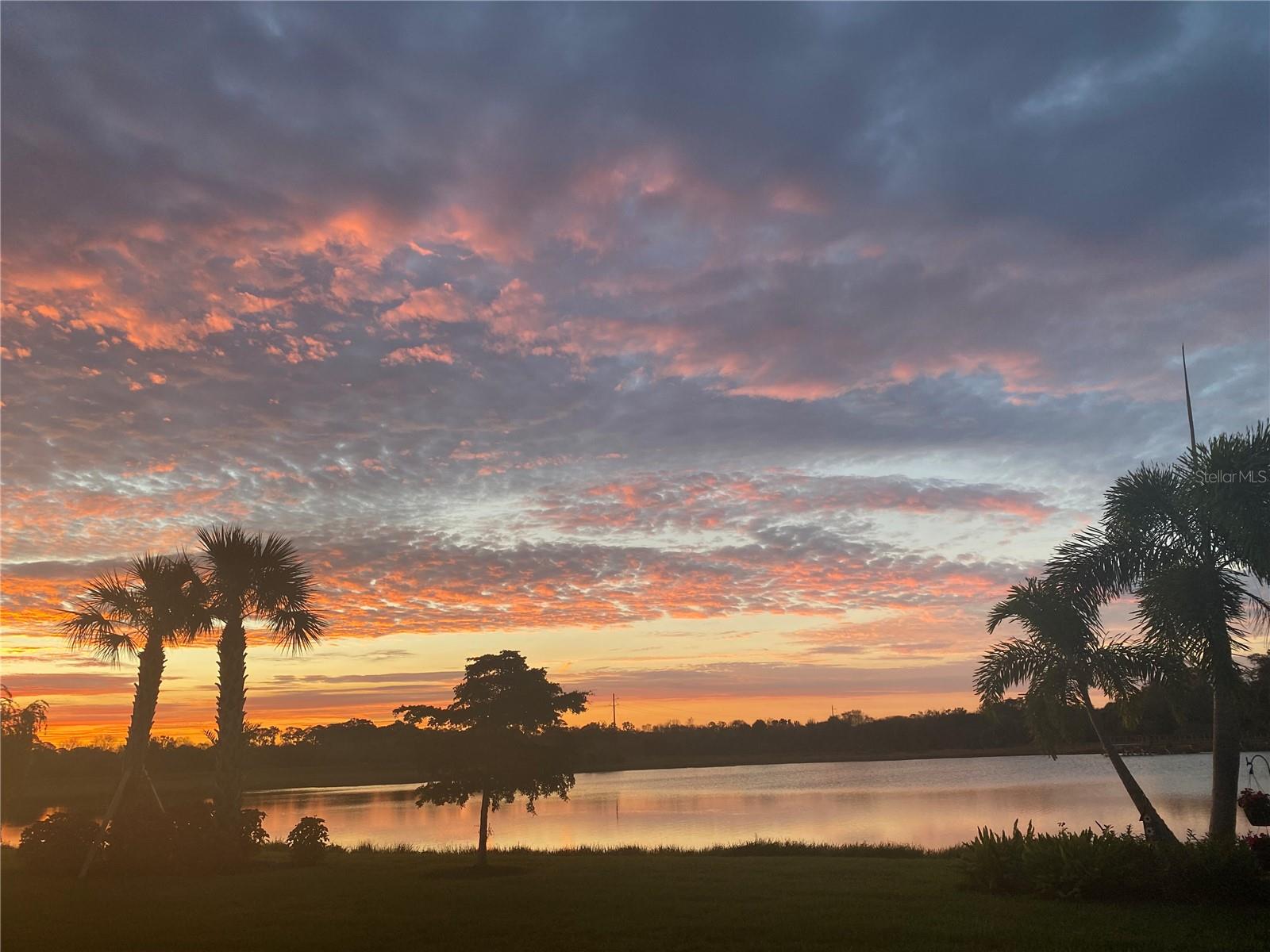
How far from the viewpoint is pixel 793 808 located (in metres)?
54.7

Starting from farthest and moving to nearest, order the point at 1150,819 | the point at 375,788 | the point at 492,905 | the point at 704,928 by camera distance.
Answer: the point at 375,788 < the point at 1150,819 < the point at 492,905 < the point at 704,928

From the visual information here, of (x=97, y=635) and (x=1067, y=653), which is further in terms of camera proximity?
(x=97, y=635)

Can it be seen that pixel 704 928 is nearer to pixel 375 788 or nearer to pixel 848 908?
pixel 848 908

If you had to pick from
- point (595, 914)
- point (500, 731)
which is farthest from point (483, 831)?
point (595, 914)

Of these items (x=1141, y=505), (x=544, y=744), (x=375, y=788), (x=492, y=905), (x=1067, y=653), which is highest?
(x=1141, y=505)

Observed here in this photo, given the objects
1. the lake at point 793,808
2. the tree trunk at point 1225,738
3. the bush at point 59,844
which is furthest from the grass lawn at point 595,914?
the lake at point 793,808

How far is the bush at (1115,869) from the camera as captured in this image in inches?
602

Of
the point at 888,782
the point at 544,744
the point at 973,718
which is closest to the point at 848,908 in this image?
the point at 544,744

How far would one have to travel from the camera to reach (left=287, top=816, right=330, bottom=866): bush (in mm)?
25188

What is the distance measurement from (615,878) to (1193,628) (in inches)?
574

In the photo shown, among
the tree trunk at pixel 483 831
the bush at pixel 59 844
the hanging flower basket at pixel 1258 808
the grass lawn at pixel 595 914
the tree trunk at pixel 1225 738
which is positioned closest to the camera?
the grass lawn at pixel 595 914

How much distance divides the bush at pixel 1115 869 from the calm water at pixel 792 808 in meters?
19.2

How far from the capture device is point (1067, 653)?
74.2 ft

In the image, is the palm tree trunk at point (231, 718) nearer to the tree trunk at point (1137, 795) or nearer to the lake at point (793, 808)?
the lake at point (793, 808)
